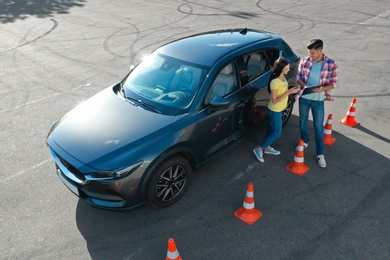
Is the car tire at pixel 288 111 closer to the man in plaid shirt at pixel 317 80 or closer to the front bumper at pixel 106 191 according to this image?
the man in plaid shirt at pixel 317 80

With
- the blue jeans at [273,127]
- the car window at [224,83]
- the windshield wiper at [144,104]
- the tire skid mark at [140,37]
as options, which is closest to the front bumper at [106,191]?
the windshield wiper at [144,104]

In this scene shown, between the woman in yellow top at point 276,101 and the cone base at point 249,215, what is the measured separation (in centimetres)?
124

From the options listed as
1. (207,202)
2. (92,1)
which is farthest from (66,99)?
(92,1)

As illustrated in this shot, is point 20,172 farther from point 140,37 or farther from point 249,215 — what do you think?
point 140,37

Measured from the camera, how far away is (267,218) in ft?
13.6

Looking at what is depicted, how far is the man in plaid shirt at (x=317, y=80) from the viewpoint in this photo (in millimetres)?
4582

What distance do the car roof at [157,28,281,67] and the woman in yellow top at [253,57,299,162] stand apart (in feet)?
2.46

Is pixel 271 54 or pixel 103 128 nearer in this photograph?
pixel 103 128

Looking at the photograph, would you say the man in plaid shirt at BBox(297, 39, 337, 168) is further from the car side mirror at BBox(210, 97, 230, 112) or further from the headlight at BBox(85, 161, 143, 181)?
the headlight at BBox(85, 161, 143, 181)

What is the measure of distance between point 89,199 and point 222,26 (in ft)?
34.6

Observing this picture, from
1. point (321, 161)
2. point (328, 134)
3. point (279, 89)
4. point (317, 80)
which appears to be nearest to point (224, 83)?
point (279, 89)

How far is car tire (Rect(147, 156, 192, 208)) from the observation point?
3.98 meters

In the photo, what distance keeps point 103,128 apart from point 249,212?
7.22 ft

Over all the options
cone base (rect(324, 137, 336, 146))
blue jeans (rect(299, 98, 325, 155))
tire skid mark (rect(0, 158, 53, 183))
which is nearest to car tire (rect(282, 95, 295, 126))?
blue jeans (rect(299, 98, 325, 155))
